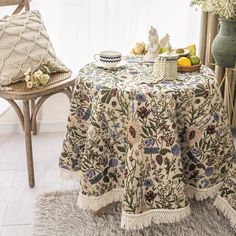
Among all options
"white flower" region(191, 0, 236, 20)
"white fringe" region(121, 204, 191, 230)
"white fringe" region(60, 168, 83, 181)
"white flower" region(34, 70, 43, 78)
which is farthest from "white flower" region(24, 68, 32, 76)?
"white flower" region(191, 0, 236, 20)

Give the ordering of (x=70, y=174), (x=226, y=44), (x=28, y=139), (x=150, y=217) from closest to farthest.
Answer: (x=150, y=217) → (x=70, y=174) → (x=28, y=139) → (x=226, y=44)

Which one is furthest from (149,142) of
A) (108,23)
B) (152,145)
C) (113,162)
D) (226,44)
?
(108,23)

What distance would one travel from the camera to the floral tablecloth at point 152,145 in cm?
145

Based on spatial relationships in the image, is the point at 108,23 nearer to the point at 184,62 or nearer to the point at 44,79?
the point at 44,79

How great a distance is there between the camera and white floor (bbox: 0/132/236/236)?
177 cm

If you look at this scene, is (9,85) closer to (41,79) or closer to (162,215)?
(41,79)

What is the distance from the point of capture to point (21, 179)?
210 cm

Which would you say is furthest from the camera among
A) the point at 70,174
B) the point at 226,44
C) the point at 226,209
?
the point at 226,44

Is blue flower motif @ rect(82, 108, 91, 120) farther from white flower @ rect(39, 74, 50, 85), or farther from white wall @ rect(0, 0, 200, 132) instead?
white wall @ rect(0, 0, 200, 132)

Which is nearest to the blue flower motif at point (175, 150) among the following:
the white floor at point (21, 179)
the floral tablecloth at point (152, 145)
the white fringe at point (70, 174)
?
the floral tablecloth at point (152, 145)

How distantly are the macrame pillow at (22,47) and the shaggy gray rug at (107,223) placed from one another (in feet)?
2.33

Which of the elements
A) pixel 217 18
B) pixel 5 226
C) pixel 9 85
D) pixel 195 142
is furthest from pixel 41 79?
pixel 217 18

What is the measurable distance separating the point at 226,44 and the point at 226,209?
0.92 m

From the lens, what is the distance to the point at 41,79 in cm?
192
